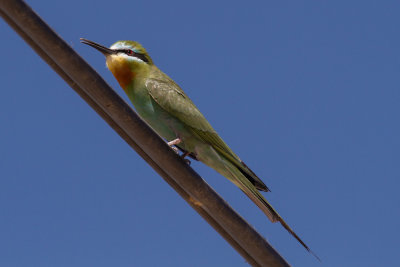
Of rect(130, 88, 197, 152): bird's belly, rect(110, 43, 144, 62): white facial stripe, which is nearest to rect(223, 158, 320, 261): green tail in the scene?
rect(130, 88, 197, 152): bird's belly

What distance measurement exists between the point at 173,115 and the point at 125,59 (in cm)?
85

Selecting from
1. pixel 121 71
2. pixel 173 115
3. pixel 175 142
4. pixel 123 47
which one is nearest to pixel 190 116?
pixel 173 115

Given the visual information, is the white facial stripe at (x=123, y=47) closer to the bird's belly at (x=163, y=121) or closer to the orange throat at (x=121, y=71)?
the orange throat at (x=121, y=71)

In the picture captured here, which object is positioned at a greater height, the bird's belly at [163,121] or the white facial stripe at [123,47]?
the white facial stripe at [123,47]

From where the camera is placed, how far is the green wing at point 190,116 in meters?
4.32

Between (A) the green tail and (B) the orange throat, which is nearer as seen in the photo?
(A) the green tail

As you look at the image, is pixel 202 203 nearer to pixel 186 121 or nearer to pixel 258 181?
pixel 258 181

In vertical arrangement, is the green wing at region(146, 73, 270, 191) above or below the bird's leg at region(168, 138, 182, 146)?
above

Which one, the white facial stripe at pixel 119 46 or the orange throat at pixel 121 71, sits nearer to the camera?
the orange throat at pixel 121 71

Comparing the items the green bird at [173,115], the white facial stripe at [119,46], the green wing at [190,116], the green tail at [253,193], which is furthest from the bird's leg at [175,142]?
the white facial stripe at [119,46]

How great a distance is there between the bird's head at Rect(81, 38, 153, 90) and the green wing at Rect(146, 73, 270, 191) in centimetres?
23

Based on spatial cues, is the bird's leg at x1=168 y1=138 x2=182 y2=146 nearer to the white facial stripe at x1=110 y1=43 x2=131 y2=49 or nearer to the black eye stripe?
the black eye stripe

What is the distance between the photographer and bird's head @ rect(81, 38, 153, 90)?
16.1 ft

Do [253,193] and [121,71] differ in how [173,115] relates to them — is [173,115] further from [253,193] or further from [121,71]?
[253,193]
